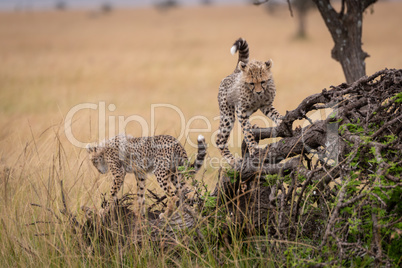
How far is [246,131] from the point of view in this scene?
5629 millimetres

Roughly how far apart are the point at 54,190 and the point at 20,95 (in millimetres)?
11177

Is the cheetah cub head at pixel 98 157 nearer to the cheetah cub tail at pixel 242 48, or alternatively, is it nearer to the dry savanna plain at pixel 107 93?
the dry savanna plain at pixel 107 93

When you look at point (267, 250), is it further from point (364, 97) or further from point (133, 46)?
point (133, 46)

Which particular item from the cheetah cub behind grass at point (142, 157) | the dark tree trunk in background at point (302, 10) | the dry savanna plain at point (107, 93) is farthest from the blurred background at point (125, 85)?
the dark tree trunk in background at point (302, 10)

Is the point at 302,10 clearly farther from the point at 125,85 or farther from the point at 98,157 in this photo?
the point at 98,157


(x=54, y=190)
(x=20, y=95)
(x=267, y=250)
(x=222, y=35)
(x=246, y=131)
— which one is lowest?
(x=267, y=250)

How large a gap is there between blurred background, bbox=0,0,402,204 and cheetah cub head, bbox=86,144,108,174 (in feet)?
0.42

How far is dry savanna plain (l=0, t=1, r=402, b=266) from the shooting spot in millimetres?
4691

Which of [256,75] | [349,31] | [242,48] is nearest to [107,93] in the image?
[242,48]

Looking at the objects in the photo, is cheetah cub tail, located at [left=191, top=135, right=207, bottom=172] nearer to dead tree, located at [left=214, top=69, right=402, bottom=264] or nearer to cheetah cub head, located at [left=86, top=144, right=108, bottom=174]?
dead tree, located at [left=214, top=69, right=402, bottom=264]

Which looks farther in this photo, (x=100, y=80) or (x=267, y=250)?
(x=100, y=80)

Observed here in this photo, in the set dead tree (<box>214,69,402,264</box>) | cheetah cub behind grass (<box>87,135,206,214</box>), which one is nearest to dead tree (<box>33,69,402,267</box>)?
dead tree (<box>214,69,402,264</box>)

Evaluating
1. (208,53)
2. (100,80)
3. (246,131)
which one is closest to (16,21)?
(208,53)

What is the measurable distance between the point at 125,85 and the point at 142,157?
11.5 metres
